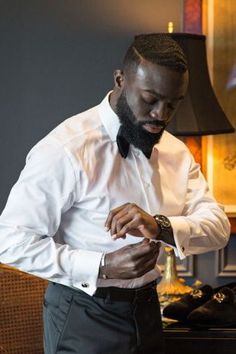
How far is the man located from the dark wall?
907 millimetres

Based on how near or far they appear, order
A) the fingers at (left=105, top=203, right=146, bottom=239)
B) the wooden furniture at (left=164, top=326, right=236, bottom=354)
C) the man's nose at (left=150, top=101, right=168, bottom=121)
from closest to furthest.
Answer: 1. the fingers at (left=105, top=203, right=146, bottom=239)
2. the man's nose at (left=150, top=101, right=168, bottom=121)
3. the wooden furniture at (left=164, top=326, right=236, bottom=354)

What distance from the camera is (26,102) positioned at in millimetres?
2400

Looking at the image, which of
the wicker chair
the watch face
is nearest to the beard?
the watch face

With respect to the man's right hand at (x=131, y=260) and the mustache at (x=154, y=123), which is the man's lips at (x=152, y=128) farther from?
the man's right hand at (x=131, y=260)

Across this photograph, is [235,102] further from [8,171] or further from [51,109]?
[8,171]

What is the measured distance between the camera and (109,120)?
1.47 meters

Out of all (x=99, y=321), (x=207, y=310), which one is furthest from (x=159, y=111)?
(x=207, y=310)

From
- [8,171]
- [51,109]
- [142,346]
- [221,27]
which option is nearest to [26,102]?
[51,109]

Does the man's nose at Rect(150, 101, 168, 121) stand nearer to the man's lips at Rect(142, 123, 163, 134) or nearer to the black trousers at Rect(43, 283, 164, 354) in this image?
the man's lips at Rect(142, 123, 163, 134)

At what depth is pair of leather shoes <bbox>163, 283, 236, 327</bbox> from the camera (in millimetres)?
1882

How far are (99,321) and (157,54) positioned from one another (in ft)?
1.87

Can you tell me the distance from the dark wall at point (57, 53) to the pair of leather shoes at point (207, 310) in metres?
0.82

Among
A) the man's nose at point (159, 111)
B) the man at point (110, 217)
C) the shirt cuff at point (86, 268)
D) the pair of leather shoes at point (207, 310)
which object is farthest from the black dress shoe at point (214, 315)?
the man's nose at point (159, 111)

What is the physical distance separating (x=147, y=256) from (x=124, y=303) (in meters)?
0.17
